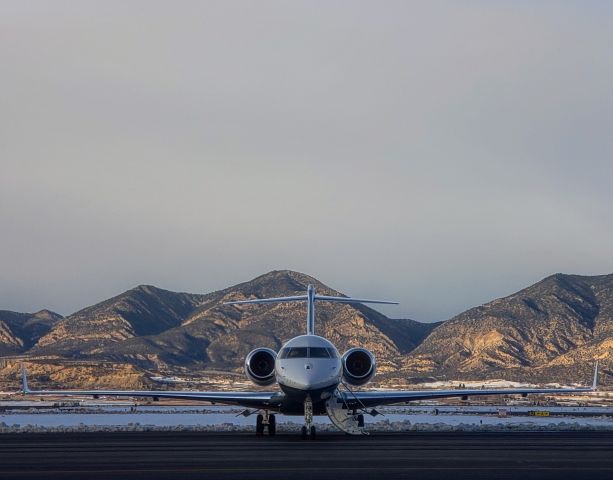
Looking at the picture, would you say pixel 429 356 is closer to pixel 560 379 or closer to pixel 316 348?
pixel 560 379

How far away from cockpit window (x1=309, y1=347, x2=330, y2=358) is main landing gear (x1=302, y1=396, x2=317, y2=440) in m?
1.45

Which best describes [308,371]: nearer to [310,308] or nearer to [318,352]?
[318,352]

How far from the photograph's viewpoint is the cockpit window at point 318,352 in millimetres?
38094

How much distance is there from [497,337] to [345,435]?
148 m

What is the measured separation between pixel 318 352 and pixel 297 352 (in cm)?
70

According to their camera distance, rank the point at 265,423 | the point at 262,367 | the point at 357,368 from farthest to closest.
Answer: the point at 262,367 < the point at 357,368 < the point at 265,423

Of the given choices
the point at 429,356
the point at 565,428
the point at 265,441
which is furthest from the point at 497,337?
the point at 265,441

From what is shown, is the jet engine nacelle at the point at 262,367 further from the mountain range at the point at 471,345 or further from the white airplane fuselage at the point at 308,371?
the mountain range at the point at 471,345

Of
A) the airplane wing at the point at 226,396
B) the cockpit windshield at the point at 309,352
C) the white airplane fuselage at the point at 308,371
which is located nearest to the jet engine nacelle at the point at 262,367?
the airplane wing at the point at 226,396

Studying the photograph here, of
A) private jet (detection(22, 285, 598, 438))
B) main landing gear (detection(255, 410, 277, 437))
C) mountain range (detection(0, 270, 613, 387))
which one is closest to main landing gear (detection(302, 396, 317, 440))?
private jet (detection(22, 285, 598, 438))

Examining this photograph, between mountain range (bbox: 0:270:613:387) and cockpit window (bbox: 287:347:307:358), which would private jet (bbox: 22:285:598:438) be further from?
mountain range (bbox: 0:270:613:387)

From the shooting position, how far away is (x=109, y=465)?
22766mm

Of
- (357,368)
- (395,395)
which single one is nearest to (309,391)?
(357,368)

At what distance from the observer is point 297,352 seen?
3841cm
